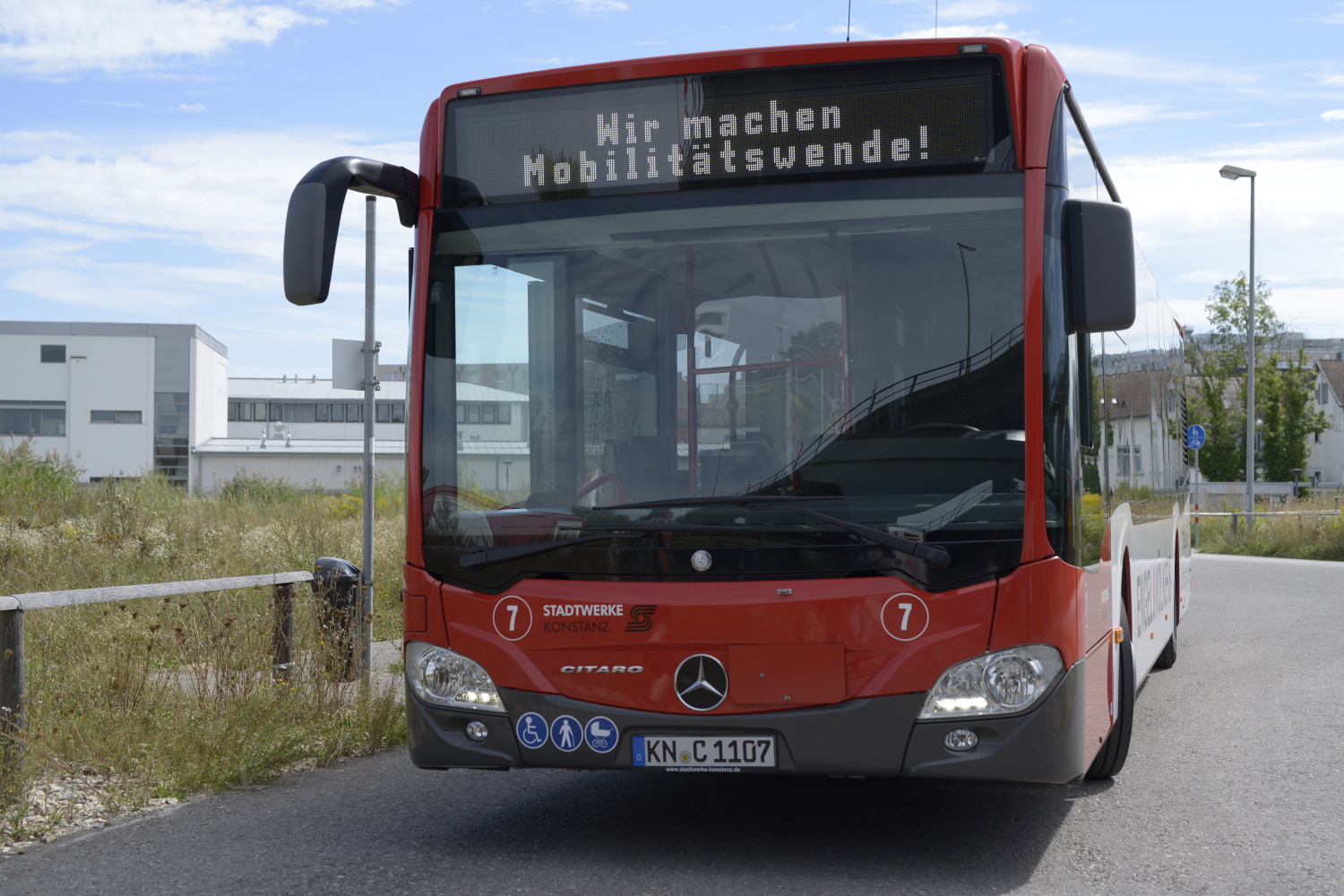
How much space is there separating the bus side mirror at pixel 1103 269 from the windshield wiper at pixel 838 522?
1.03 metres

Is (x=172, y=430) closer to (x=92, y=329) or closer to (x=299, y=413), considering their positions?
(x=92, y=329)

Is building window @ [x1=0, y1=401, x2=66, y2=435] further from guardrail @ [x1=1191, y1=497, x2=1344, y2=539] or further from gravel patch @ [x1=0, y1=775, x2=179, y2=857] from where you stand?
gravel patch @ [x1=0, y1=775, x2=179, y2=857]

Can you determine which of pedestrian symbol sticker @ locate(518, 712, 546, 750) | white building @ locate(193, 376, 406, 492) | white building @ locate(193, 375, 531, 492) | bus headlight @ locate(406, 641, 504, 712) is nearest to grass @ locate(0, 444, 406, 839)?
bus headlight @ locate(406, 641, 504, 712)

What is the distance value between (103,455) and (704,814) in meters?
72.0

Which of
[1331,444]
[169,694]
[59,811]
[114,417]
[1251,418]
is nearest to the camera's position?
[59,811]

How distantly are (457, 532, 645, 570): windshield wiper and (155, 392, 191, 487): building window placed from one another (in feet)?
236

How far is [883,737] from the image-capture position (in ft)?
15.8

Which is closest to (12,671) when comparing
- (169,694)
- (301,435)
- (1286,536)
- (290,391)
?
(169,694)

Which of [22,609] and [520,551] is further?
[22,609]

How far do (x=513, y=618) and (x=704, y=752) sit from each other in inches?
34.9

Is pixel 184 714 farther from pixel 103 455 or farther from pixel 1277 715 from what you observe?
pixel 103 455

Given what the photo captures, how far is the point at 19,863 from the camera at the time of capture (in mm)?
5383

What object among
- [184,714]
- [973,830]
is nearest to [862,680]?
[973,830]

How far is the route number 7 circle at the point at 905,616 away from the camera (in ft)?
15.7
